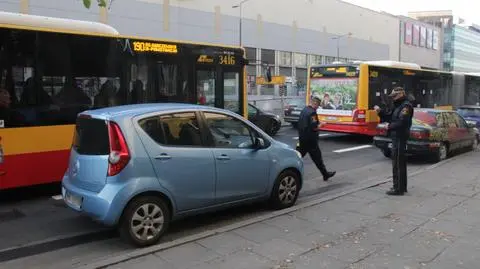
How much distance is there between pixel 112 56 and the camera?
354 inches

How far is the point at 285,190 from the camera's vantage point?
736 centimetres

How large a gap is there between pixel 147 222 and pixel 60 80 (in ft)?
12.3

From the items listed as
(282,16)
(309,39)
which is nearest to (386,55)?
(309,39)

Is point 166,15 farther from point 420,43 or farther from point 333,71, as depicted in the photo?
point 420,43

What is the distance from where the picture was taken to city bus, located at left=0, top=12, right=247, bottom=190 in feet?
25.5

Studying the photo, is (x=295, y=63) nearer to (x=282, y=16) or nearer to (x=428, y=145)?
(x=282, y=16)

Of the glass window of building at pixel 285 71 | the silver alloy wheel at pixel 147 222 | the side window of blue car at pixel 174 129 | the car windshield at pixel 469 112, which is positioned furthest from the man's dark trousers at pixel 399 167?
the glass window of building at pixel 285 71

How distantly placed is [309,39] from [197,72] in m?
50.1

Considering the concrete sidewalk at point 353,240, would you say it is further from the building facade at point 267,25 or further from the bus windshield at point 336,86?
the building facade at point 267,25

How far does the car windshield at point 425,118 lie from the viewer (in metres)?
12.8

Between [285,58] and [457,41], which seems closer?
[285,58]

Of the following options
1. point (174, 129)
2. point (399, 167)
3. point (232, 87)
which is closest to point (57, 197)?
point (174, 129)

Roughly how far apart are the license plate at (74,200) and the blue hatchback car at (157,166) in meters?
0.01

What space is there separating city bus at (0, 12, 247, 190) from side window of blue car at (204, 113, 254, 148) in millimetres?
3163
